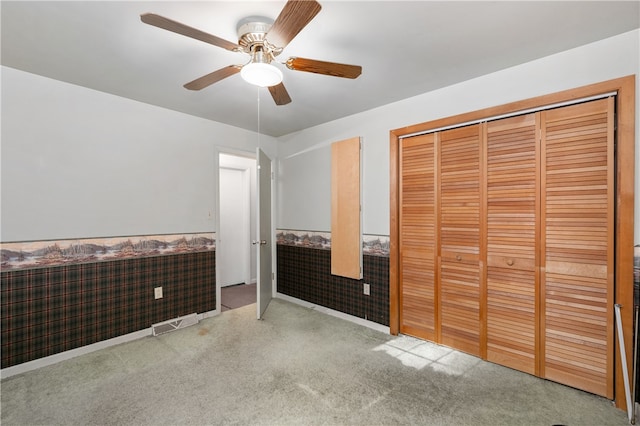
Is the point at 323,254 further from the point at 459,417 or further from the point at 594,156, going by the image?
the point at 594,156

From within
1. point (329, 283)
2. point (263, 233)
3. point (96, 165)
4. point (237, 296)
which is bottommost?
point (237, 296)

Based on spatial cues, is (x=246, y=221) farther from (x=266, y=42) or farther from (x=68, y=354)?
(x=266, y=42)

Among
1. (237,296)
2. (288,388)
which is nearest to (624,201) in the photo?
(288,388)

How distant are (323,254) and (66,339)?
263 cm

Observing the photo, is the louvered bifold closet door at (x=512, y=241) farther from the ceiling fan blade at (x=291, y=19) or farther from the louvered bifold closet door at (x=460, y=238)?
the ceiling fan blade at (x=291, y=19)

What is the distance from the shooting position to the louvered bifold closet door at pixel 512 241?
7.13 feet

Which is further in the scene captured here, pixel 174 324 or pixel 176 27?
pixel 174 324

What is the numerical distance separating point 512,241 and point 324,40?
2.11m

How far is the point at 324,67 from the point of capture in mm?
1748

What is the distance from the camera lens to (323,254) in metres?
3.64

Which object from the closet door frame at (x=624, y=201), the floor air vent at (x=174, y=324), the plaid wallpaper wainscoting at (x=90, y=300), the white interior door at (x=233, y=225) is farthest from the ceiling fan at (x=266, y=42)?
the white interior door at (x=233, y=225)

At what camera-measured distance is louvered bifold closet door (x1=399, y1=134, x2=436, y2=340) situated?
272 cm

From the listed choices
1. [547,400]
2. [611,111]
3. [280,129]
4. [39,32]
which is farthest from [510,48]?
[39,32]

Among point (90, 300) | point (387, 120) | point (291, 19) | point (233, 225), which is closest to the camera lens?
point (291, 19)
